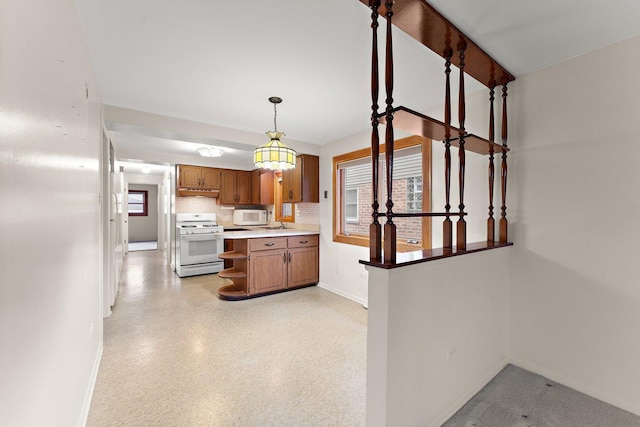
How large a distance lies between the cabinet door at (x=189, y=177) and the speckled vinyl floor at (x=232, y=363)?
235cm

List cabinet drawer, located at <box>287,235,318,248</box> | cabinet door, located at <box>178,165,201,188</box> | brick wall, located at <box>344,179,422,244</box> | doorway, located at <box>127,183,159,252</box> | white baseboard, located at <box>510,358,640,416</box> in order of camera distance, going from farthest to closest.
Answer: doorway, located at <box>127,183,159,252</box>
cabinet door, located at <box>178,165,201,188</box>
cabinet drawer, located at <box>287,235,318,248</box>
brick wall, located at <box>344,179,422,244</box>
white baseboard, located at <box>510,358,640,416</box>

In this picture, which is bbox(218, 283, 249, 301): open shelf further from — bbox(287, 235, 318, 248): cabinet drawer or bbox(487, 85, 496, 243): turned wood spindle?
bbox(487, 85, 496, 243): turned wood spindle

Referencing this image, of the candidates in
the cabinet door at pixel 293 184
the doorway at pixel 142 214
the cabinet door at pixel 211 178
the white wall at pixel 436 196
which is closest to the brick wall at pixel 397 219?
the white wall at pixel 436 196

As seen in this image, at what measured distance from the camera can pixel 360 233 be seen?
13.2 feet

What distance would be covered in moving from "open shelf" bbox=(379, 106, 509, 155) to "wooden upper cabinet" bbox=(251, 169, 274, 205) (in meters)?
4.33

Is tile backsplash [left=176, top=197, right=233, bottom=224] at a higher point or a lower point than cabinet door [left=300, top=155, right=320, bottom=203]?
lower

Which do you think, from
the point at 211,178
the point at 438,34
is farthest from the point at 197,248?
the point at 438,34

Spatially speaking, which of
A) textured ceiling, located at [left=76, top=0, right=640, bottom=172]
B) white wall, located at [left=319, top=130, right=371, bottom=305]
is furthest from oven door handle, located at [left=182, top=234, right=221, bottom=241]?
textured ceiling, located at [left=76, top=0, right=640, bottom=172]

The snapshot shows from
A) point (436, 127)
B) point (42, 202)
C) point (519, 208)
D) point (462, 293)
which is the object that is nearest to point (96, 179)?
point (42, 202)

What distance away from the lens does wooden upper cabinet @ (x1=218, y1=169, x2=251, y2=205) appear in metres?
6.02

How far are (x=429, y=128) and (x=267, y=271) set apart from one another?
305 centimetres

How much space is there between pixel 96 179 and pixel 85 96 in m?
0.74

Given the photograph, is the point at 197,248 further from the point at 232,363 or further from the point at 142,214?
the point at 142,214

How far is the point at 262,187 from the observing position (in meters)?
6.20
